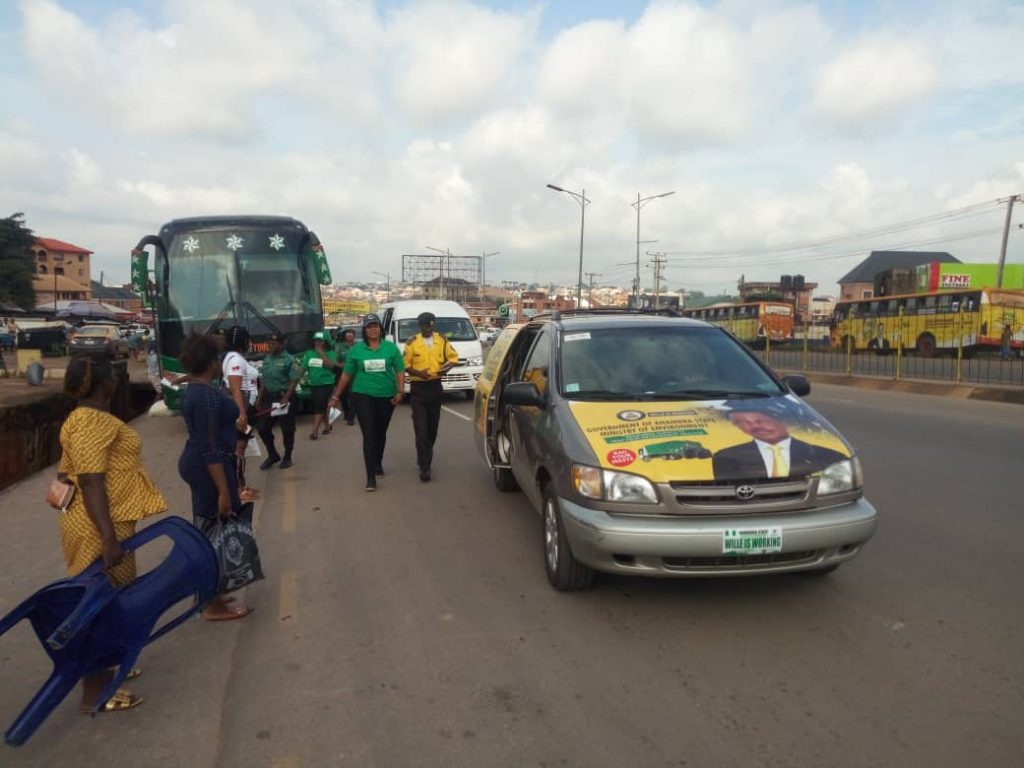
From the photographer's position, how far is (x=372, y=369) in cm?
784

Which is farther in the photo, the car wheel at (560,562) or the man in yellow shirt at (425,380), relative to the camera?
the man in yellow shirt at (425,380)

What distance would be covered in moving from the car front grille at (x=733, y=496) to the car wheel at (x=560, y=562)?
786 millimetres

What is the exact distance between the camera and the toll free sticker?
413 cm

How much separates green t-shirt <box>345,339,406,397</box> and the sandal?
14.9ft

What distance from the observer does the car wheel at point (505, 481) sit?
24.4 feet

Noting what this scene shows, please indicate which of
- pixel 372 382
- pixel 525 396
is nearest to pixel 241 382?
pixel 372 382

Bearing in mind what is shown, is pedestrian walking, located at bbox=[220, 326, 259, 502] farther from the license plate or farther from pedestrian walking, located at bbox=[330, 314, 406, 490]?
the license plate

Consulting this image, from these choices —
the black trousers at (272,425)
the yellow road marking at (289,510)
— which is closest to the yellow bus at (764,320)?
the black trousers at (272,425)

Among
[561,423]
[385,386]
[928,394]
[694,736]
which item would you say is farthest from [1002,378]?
[694,736]

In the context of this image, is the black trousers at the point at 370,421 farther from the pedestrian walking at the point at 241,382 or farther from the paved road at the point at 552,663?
the paved road at the point at 552,663

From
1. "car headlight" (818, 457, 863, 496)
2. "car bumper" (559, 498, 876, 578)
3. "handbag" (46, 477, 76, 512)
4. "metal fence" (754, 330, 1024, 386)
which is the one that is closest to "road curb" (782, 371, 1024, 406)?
"metal fence" (754, 330, 1024, 386)

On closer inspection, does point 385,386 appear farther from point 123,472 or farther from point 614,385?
point 123,472

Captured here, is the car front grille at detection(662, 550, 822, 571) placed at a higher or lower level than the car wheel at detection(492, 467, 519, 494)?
higher

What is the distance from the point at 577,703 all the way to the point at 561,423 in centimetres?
176
